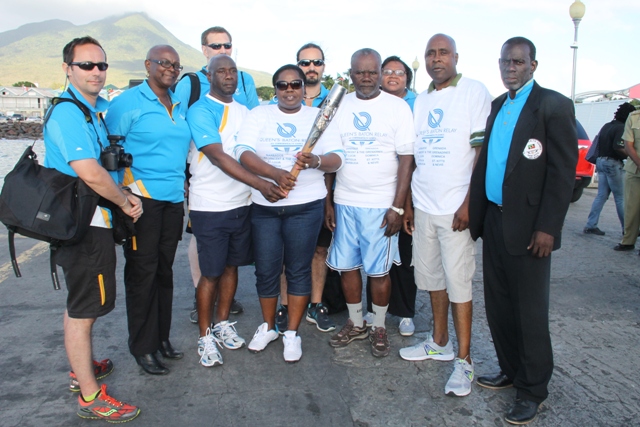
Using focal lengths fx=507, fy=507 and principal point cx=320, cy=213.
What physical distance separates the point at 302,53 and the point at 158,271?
8.37ft

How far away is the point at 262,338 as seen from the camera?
4055mm

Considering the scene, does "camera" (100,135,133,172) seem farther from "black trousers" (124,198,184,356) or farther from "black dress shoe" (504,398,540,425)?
"black dress shoe" (504,398,540,425)


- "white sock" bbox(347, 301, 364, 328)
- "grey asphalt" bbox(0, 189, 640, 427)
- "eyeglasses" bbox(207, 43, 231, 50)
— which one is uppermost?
"eyeglasses" bbox(207, 43, 231, 50)

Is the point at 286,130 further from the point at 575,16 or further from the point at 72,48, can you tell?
the point at 575,16

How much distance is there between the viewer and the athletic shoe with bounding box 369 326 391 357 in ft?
12.9

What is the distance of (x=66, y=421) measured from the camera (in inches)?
120

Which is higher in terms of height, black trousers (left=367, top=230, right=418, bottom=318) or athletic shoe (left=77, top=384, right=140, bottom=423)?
black trousers (left=367, top=230, right=418, bottom=318)

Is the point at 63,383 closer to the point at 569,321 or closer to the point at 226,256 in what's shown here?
the point at 226,256

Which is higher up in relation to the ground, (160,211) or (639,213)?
(160,211)

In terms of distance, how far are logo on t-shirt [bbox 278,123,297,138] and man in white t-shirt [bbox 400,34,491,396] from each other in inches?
36.5

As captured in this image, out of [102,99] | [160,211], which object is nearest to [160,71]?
[102,99]

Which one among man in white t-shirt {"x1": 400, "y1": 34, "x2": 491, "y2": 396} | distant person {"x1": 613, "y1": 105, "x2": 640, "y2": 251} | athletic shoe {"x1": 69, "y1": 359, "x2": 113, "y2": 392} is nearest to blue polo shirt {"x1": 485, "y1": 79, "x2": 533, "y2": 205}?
man in white t-shirt {"x1": 400, "y1": 34, "x2": 491, "y2": 396}

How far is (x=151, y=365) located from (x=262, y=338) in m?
0.86

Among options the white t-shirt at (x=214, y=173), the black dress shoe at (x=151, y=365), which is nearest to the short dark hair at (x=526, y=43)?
the white t-shirt at (x=214, y=173)
